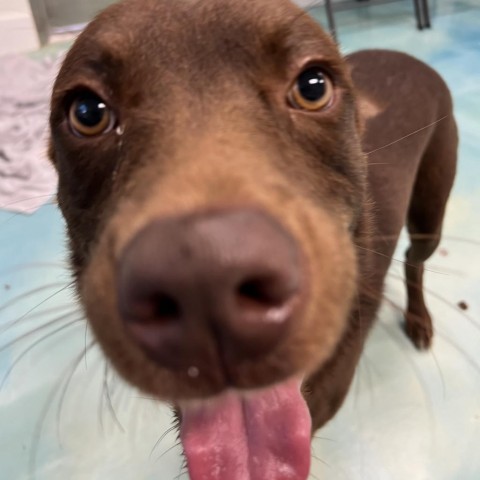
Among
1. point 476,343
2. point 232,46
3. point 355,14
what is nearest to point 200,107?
point 232,46

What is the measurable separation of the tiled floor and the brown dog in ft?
1.72

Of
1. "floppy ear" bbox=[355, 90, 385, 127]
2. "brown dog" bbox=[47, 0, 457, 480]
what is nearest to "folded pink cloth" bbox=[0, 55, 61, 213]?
"floppy ear" bbox=[355, 90, 385, 127]

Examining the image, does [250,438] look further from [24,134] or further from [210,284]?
[24,134]

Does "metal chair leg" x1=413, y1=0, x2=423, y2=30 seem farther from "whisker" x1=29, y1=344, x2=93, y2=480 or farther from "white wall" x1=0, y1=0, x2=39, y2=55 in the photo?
"whisker" x1=29, y1=344, x2=93, y2=480

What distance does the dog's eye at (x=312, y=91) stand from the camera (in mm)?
1223

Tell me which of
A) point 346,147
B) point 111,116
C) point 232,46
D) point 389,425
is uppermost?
point 232,46

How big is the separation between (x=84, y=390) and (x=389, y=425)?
45.4 inches

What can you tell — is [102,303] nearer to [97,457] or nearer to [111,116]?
[111,116]

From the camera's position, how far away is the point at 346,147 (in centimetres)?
130

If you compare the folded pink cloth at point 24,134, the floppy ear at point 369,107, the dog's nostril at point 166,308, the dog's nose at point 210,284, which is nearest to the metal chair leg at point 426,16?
the folded pink cloth at point 24,134

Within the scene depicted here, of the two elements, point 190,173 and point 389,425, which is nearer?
point 190,173

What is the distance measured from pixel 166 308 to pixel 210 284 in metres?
0.08

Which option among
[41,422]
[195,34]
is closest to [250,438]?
[195,34]

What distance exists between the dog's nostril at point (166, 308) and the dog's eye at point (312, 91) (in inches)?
25.6
